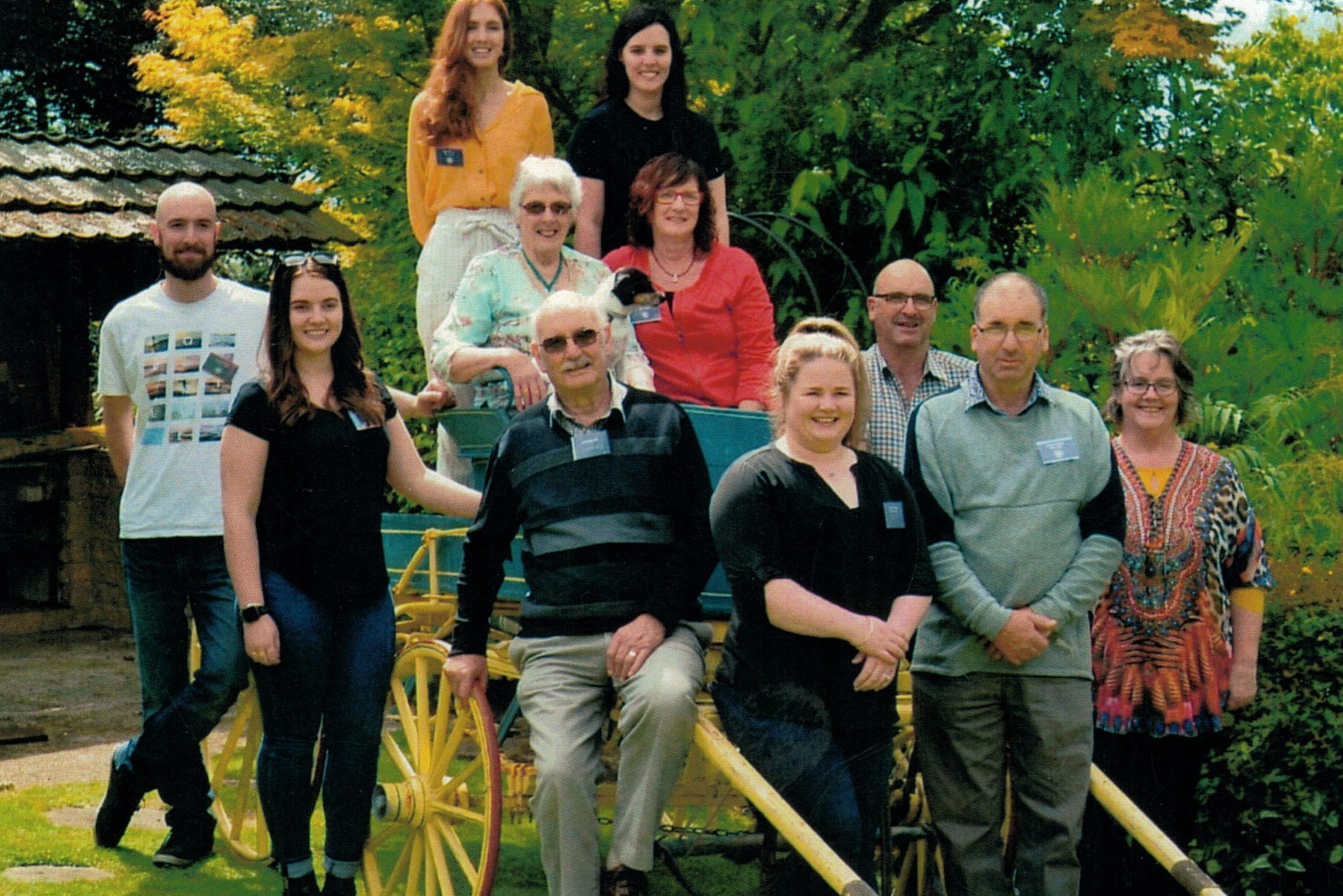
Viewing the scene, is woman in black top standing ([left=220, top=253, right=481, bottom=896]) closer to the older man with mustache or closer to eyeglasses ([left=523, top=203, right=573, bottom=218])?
the older man with mustache

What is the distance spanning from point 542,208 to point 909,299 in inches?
41.4

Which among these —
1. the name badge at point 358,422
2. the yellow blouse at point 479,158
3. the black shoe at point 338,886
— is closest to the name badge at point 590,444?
the name badge at point 358,422

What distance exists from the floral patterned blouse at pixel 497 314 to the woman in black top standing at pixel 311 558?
41cm

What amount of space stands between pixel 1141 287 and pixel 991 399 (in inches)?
50.1

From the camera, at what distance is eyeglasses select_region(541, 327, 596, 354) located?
416cm

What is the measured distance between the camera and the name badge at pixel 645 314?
4.91 meters

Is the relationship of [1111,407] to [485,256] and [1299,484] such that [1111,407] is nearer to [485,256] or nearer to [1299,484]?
[1299,484]

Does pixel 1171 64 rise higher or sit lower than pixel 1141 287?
higher

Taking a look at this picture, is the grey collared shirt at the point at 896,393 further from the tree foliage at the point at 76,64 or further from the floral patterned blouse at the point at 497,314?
the tree foliage at the point at 76,64

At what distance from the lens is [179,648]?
17.4 ft

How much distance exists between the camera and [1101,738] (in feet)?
15.0

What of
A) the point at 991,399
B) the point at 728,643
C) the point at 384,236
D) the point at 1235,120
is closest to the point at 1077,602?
the point at 991,399

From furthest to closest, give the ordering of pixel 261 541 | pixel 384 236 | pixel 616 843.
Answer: pixel 384 236
pixel 261 541
pixel 616 843

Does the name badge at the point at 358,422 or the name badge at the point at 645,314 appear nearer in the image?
the name badge at the point at 358,422
